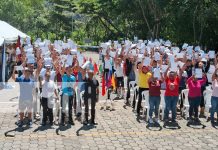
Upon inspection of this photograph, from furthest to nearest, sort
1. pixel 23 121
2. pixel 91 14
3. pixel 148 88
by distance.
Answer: pixel 91 14
pixel 148 88
pixel 23 121

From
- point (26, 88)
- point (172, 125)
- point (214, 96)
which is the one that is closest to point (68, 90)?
point (26, 88)

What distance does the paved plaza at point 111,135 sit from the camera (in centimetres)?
885

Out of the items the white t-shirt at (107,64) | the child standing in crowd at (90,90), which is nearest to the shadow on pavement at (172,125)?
the child standing in crowd at (90,90)

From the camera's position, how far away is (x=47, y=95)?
998cm

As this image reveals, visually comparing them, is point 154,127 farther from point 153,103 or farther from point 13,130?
point 13,130

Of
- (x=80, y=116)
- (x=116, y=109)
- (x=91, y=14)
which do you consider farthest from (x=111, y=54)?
(x=91, y=14)

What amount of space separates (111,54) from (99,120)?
3928 millimetres

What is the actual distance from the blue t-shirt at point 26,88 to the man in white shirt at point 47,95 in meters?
0.32

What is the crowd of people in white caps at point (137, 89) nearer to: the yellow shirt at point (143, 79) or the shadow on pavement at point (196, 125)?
the yellow shirt at point (143, 79)

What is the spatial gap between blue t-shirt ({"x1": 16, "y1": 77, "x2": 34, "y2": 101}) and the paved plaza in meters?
0.79

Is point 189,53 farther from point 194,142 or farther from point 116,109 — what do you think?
point 194,142

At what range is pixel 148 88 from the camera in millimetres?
11117

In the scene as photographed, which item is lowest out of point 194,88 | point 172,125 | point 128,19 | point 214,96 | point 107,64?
point 172,125

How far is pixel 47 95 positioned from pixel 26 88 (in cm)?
60
